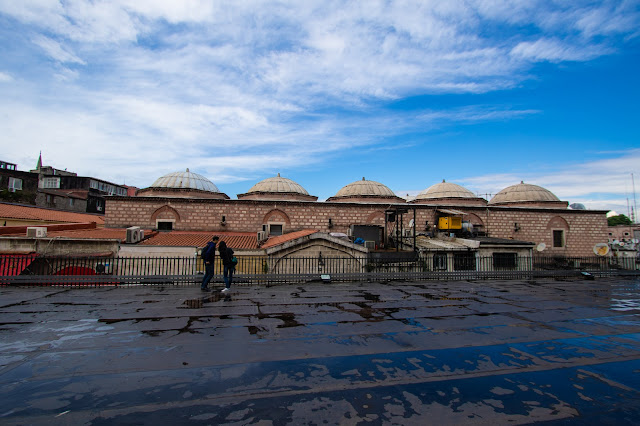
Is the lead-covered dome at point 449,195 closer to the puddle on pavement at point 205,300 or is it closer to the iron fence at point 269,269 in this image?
the iron fence at point 269,269

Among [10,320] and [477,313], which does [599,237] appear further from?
[10,320]

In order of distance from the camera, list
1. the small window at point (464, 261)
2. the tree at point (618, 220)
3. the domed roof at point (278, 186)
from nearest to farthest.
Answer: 1. the small window at point (464, 261)
2. the domed roof at point (278, 186)
3. the tree at point (618, 220)

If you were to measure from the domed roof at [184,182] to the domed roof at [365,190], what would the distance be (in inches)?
495

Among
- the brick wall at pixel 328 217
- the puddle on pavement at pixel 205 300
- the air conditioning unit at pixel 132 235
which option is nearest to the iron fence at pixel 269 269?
the air conditioning unit at pixel 132 235

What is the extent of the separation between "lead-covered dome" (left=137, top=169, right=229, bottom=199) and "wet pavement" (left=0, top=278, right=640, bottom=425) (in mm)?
18864

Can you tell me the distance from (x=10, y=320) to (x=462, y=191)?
3331 centimetres

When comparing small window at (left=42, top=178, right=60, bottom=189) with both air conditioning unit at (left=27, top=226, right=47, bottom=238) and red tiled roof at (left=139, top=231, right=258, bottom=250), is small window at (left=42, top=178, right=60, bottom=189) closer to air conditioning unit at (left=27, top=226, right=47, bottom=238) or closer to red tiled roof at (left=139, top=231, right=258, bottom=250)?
red tiled roof at (left=139, top=231, right=258, bottom=250)

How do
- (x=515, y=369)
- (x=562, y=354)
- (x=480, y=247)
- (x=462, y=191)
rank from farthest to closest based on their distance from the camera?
(x=462, y=191), (x=480, y=247), (x=562, y=354), (x=515, y=369)

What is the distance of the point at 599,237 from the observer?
89.9 ft

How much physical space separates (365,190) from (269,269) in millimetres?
15796

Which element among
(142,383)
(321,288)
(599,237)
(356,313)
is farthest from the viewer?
(599,237)

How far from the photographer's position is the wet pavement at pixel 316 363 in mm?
3150

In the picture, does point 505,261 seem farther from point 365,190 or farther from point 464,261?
point 365,190

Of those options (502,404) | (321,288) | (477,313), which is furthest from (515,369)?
(321,288)
